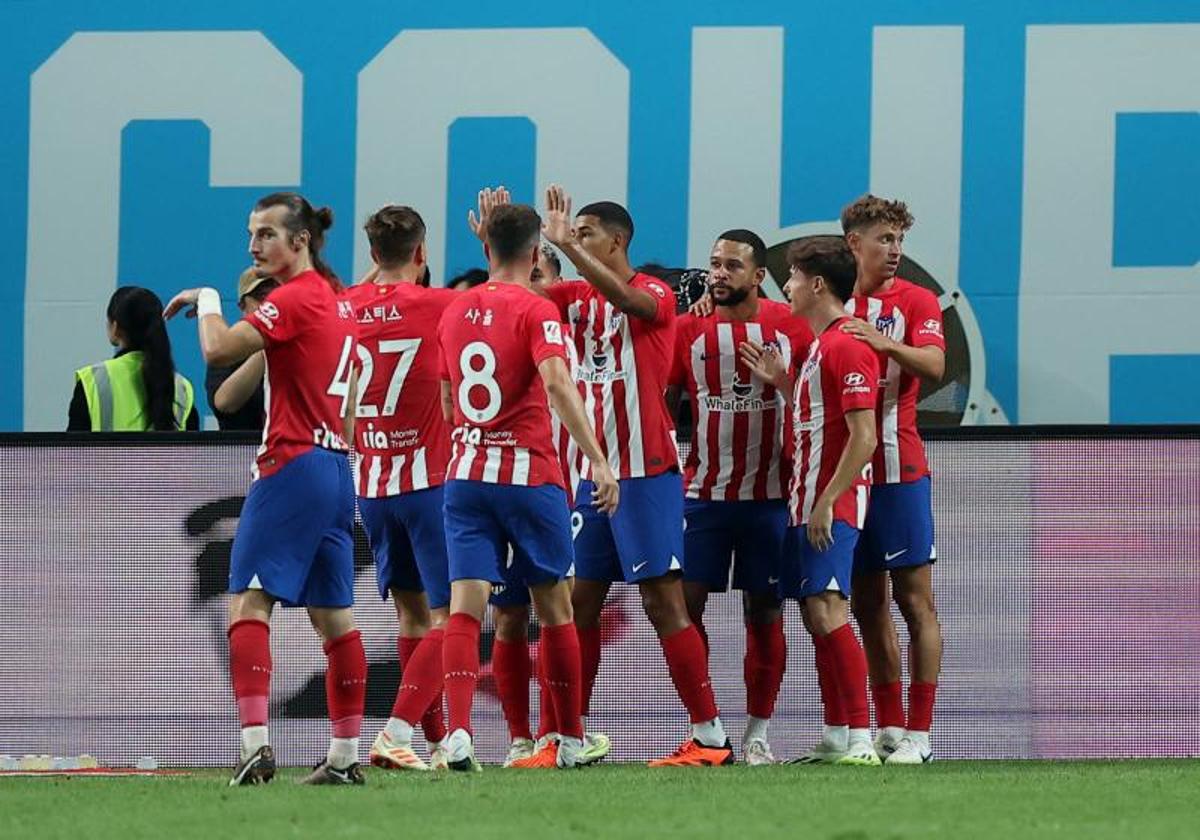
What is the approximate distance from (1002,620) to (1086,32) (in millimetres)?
2347

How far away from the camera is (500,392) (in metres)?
6.41

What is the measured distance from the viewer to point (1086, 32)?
843 centimetres

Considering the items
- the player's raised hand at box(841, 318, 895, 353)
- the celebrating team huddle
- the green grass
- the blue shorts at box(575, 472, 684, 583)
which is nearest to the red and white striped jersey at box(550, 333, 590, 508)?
the celebrating team huddle

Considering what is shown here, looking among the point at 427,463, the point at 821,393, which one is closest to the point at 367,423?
the point at 427,463

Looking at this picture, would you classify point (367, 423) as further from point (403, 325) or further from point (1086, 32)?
point (1086, 32)

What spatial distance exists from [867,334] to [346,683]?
1.91 m

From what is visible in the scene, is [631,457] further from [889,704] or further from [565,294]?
[889,704]

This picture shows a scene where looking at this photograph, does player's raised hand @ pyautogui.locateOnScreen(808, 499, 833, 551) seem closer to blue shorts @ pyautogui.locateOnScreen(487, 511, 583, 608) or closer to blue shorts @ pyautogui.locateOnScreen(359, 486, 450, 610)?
blue shorts @ pyautogui.locateOnScreen(487, 511, 583, 608)

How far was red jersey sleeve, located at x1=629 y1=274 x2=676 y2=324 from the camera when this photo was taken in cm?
687

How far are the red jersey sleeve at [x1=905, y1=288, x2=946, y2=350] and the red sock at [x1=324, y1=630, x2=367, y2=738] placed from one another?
2.08 meters

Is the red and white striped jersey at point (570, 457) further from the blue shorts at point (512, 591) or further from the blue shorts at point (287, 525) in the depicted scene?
the blue shorts at point (287, 525)

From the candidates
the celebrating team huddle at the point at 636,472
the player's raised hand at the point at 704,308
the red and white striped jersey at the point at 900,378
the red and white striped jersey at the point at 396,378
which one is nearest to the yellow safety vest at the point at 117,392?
the celebrating team huddle at the point at 636,472

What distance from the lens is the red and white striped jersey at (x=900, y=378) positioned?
700 cm

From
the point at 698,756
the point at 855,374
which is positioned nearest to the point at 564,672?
the point at 698,756
